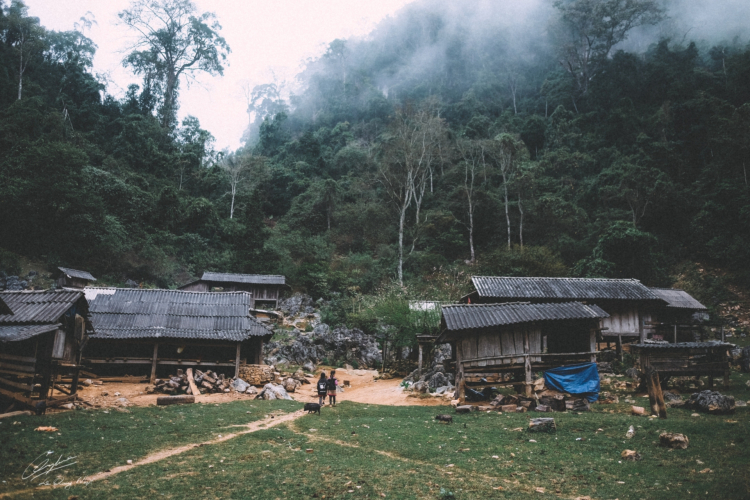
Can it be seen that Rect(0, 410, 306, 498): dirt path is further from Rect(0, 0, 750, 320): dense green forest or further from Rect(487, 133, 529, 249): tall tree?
Rect(487, 133, 529, 249): tall tree

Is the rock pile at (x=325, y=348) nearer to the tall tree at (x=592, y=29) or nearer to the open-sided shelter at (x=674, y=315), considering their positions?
the open-sided shelter at (x=674, y=315)

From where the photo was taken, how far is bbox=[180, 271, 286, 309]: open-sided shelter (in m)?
41.0

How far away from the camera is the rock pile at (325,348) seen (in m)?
30.3

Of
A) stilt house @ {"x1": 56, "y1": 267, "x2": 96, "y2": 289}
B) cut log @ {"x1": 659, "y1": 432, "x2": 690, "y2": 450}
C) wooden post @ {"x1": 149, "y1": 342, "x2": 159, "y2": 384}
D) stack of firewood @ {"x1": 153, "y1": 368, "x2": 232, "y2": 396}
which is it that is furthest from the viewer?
stilt house @ {"x1": 56, "y1": 267, "x2": 96, "y2": 289}

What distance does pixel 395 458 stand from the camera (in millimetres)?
9508

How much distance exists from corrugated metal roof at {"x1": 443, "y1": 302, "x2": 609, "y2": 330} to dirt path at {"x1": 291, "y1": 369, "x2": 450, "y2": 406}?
3.90 metres

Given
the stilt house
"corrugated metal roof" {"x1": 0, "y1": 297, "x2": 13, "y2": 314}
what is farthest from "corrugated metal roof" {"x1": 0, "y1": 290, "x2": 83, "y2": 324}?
the stilt house

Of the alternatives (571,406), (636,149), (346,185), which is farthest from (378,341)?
(636,149)

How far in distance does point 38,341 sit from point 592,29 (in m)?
79.8

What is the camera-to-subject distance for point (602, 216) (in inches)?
1752

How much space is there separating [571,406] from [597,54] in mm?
70677

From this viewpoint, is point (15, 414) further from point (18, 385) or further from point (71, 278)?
point (71, 278)

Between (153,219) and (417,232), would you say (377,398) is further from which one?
(153,219)

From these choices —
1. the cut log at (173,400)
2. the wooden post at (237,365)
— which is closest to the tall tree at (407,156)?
the wooden post at (237,365)
